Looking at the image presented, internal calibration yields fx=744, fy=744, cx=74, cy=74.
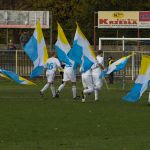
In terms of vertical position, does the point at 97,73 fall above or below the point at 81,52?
below

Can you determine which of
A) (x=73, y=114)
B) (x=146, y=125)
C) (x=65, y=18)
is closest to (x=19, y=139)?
(x=146, y=125)

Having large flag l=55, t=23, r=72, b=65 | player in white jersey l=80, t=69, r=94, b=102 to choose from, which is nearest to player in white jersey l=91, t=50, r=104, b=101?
player in white jersey l=80, t=69, r=94, b=102

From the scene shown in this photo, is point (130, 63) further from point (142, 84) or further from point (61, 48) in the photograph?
point (142, 84)

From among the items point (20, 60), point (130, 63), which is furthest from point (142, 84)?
point (20, 60)

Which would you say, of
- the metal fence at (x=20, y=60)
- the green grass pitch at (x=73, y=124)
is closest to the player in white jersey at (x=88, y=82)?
the green grass pitch at (x=73, y=124)

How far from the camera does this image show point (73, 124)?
728 inches

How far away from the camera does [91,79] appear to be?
27.5m

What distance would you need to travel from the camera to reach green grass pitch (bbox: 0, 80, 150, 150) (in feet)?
47.7

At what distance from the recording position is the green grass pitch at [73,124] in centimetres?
1454

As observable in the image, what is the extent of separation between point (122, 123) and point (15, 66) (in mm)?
27880

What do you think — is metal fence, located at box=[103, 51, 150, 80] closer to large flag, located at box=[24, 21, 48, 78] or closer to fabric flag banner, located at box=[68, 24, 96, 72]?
large flag, located at box=[24, 21, 48, 78]

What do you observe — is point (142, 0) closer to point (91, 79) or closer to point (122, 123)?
point (91, 79)

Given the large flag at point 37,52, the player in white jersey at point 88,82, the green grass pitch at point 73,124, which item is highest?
the large flag at point 37,52

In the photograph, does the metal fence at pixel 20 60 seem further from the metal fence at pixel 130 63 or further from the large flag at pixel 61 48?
the large flag at pixel 61 48
